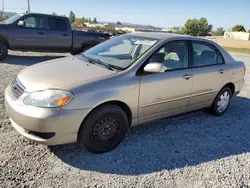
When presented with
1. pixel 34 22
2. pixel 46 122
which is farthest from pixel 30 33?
pixel 46 122

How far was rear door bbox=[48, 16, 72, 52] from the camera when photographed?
373 inches

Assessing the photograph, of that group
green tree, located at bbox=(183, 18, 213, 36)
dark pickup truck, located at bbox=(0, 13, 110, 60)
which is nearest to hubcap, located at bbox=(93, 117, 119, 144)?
dark pickup truck, located at bbox=(0, 13, 110, 60)

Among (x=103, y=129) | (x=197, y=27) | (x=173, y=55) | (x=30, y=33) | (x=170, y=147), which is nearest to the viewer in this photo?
(x=103, y=129)

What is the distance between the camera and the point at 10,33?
8727 mm

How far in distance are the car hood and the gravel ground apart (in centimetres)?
91

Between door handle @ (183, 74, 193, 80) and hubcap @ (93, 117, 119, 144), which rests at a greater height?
door handle @ (183, 74, 193, 80)

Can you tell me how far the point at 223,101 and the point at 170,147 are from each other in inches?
80.5

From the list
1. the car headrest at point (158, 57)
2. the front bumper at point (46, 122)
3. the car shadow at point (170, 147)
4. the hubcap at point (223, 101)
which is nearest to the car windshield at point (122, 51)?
the car headrest at point (158, 57)

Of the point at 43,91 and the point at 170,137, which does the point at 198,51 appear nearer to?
the point at 170,137

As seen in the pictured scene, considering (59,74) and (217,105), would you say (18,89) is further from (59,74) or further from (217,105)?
(217,105)

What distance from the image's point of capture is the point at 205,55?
14.1 feet

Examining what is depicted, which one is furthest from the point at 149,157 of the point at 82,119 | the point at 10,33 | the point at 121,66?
the point at 10,33

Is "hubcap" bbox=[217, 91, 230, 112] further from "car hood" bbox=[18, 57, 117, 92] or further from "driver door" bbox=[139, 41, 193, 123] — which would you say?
"car hood" bbox=[18, 57, 117, 92]

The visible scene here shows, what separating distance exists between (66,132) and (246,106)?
4.62m
